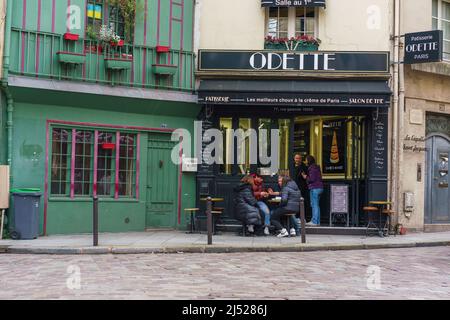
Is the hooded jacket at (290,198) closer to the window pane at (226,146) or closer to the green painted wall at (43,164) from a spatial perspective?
the window pane at (226,146)

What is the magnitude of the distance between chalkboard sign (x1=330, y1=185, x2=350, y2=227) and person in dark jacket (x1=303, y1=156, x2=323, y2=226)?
326 millimetres

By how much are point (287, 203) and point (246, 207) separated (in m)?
A: 0.95

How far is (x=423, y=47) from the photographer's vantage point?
52.4 ft

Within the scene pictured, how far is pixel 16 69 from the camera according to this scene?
14156 millimetres

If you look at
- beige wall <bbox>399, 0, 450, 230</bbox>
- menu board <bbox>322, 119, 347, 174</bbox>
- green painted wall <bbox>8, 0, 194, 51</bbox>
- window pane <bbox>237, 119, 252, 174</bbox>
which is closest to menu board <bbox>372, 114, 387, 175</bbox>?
beige wall <bbox>399, 0, 450, 230</bbox>

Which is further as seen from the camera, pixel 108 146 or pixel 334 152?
pixel 334 152

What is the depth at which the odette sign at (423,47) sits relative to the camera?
1566 cm

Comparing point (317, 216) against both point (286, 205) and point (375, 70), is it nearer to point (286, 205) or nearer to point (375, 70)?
point (286, 205)

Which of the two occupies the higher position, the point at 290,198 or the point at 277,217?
the point at 290,198

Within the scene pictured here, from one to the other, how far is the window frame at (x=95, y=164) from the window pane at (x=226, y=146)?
2108 millimetres

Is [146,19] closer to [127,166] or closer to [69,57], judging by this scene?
[69,57]

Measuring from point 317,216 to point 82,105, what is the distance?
6343 millimetres

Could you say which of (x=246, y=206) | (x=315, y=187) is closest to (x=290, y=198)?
(x=246, y=206)

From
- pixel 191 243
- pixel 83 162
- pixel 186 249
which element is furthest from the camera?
pixel 83 162
